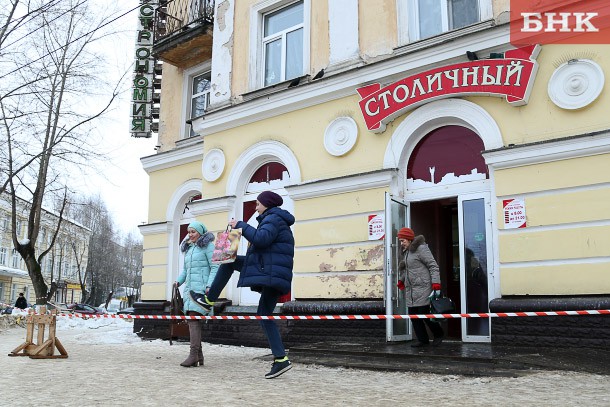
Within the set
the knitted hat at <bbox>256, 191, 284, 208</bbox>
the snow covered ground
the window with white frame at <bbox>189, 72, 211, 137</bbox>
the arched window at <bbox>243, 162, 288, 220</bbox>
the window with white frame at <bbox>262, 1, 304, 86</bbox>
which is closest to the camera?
the snow covered ground

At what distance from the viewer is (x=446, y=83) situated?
8.75 meters

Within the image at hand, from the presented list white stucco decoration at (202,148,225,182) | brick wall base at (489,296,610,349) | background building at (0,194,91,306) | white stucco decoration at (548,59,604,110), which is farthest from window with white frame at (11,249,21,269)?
white stucco decoration at (548,59,604,110)

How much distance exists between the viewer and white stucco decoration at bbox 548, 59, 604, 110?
7523mm

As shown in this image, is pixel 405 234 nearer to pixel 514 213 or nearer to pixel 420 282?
pixel 420 282

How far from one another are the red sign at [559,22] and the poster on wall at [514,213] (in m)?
2.27

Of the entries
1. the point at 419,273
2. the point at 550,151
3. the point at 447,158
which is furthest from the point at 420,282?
the point at 550,151

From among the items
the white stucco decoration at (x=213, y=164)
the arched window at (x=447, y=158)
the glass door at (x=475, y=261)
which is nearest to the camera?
the glass door at (x=475, y=261)

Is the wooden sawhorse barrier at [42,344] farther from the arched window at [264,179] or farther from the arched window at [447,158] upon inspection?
the arched window at [447,158]

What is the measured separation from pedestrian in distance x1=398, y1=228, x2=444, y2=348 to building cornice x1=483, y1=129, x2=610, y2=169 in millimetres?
1591

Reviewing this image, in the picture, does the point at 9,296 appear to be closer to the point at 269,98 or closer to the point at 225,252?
the point at 269,98

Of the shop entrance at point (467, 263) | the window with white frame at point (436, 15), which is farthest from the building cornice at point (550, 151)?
the window with white frame at point (436, 15)

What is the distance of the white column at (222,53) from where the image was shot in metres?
12.3

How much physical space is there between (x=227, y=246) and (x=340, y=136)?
4447 mm

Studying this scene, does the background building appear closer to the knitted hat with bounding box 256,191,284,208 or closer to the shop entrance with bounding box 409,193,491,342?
the shop entrance with bounding box 409,193,491,342
